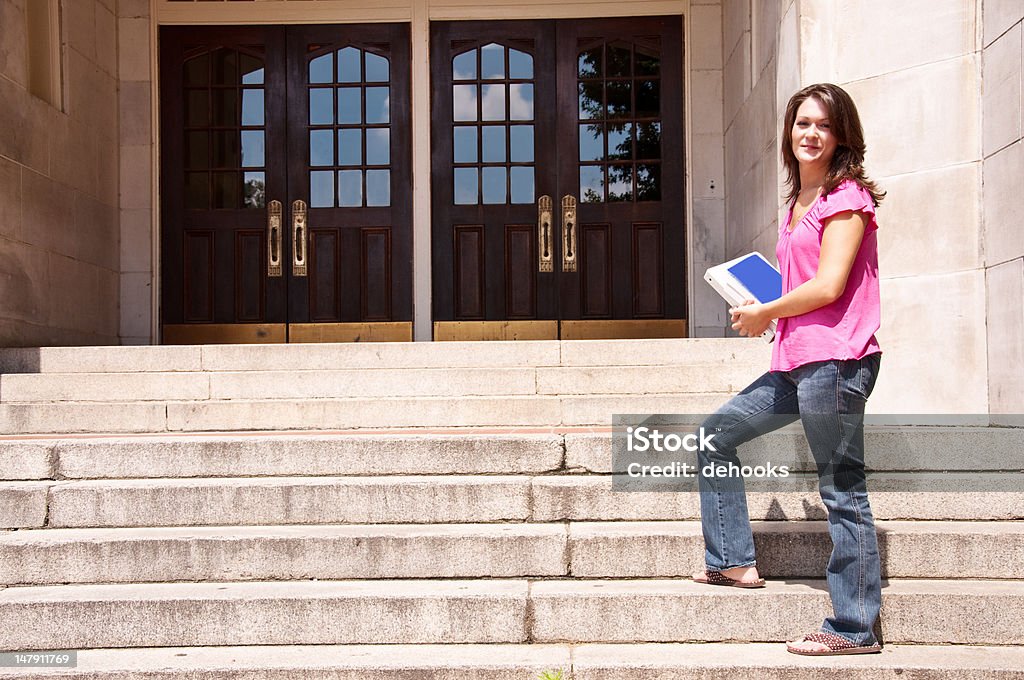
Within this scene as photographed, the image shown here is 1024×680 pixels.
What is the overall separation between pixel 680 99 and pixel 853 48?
358 centimetres

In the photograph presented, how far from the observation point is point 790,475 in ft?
14.9

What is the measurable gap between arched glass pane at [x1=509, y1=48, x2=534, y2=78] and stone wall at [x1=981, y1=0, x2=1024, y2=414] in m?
4.81

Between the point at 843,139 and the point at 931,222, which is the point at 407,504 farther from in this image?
the point at 931,222

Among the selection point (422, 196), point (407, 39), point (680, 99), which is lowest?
point (422, 196)

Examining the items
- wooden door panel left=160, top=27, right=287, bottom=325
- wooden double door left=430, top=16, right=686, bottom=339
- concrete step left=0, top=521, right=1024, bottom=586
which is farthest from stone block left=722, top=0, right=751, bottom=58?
concrete step left=0, top=521, right=1024, bottom=586

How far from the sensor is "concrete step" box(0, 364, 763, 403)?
620cm

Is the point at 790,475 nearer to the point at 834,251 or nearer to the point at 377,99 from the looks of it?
the point at 834,251

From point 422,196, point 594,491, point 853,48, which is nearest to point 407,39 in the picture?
point 422,196

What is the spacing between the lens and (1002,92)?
17.9ft

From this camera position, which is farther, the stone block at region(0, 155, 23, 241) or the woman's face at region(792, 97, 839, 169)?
the stone block at region(0, 155, 23, 241)

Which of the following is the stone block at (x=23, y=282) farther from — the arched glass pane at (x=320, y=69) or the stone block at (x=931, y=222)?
the stone block at (x=931, y=222)

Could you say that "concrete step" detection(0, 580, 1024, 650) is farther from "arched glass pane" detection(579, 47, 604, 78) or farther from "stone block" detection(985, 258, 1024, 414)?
"arched glass pane" detection(579, 47, 604, 78)

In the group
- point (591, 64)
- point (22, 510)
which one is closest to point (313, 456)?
point (22, 510)

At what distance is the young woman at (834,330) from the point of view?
3.32m
